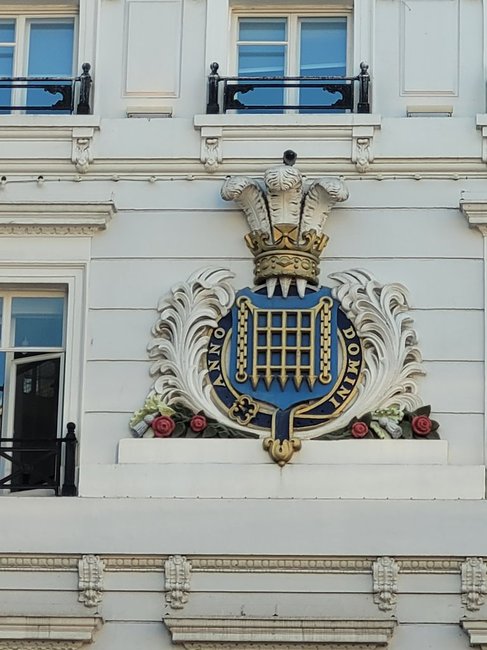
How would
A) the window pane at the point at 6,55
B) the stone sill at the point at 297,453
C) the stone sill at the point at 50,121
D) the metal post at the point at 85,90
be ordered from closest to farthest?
the stone sill at the point at 297,453 → the stone sill at the point at 50,121 → the metal post at the point at 85,90 → the window pane at the point at 6,55

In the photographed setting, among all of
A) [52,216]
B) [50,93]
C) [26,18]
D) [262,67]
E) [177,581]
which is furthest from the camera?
[26,18]

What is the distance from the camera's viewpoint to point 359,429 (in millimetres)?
17984

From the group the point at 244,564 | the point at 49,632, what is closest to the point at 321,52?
the point at 244,564

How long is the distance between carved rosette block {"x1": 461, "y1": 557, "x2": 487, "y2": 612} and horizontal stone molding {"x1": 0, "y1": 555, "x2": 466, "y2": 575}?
8 centimetres

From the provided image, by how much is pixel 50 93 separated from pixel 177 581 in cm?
476

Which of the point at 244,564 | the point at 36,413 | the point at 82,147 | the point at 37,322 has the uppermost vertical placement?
the point at 82,147

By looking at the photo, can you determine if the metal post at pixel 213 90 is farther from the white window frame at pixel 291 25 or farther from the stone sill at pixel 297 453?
the stone sill at pixel 297 453

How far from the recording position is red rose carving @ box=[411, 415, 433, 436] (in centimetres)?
1789

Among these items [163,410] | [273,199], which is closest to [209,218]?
[273,199]

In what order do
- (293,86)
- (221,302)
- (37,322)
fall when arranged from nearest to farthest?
(221,302), (37,322), (293,86)

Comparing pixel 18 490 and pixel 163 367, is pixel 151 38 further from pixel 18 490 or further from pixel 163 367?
pixel 18 490

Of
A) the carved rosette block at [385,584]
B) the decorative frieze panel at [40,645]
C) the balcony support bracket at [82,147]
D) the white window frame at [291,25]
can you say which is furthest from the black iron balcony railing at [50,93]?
the carved rosette block at [385,584]

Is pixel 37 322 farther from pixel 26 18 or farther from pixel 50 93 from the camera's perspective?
pixel 26 18

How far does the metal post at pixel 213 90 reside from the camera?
745 inches
